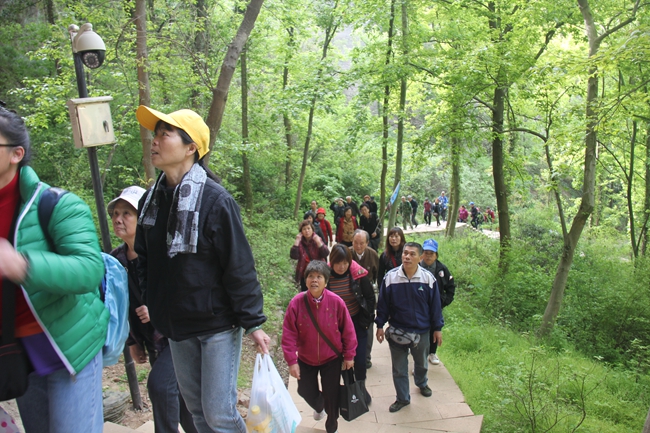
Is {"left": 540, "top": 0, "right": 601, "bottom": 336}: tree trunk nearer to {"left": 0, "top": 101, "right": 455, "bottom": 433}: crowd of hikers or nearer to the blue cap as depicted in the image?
the blue cap

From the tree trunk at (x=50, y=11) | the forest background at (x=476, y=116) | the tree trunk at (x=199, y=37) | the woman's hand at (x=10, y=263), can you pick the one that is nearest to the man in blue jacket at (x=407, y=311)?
the forest background at (x=476, y=116)

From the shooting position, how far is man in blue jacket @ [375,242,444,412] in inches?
200

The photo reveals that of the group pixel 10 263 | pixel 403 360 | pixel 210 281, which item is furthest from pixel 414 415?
pixel 10 263

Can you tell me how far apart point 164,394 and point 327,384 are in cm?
188

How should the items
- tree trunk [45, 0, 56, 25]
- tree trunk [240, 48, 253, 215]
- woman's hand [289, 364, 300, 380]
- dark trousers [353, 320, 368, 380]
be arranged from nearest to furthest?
woman's hand [289, 364, 300, 380] < dark trousers [353, 320, 368, 380] < tree trunk [45, 0, 56, 25] < tree trunk [240, 48, 253, 215]

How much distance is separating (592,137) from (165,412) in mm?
8843

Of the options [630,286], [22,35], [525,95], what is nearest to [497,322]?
[630,286]

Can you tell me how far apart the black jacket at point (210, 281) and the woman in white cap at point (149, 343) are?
2.05 ft

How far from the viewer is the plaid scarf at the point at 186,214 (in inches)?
88.6

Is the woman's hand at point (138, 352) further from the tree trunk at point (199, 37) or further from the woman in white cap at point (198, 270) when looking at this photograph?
the tree trunk at point (199, 37)

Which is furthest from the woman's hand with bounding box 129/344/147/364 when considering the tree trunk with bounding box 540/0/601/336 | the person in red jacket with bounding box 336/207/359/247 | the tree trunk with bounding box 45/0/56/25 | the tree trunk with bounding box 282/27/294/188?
the tree trunk with bounding box 282/27/294/188

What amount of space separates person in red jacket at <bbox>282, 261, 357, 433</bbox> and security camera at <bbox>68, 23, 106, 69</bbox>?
2881mm

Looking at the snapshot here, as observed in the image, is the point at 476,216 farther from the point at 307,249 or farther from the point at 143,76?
the point at 143,76

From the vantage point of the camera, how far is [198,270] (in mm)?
2303
